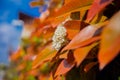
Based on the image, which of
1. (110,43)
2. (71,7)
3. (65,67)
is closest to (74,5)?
(71,7)

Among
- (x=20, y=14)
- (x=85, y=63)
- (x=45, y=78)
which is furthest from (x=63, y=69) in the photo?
(x=20, y=14)

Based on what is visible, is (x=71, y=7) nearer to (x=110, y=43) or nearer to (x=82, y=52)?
(x=82, y=52)

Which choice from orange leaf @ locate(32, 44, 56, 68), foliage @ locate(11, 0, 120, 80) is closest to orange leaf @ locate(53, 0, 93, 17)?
foliage @ locate(11, 0, 120, 80)

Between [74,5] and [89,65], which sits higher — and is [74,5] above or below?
above

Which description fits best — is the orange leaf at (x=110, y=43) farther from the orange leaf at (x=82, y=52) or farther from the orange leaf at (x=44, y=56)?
the orange leaf at (x=44, y=56)

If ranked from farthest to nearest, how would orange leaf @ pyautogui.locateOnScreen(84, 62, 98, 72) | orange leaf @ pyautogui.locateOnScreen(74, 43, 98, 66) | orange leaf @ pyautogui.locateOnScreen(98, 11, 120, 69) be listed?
orange leaf @ pyautogui.locateOnScreen(84, 62, 98, 72) < orange leaf @ pyautogui.locateOnScreen(74, 43, 98, 66) < orange leaf @ pyautogui.locateOnScreen(98, 11, 120, 69)

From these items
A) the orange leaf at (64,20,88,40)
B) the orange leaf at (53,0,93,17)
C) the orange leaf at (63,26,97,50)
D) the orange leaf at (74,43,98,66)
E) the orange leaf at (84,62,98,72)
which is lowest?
the orange leaf at (84,62,98,72)

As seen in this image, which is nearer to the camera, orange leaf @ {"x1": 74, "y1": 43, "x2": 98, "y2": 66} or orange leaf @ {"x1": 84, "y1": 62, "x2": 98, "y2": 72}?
orange leaf @ {"x1": 74, "y1": 43, "x2": 98, "y2": 66}

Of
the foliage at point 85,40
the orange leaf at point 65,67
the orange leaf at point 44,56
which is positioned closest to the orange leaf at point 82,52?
the foliage at point 85,40

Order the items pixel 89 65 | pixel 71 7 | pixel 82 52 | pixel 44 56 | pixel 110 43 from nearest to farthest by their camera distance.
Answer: pixel 110 43, pixel 82 52, pixel 89 65, pixel 71 7, pixel 44 56

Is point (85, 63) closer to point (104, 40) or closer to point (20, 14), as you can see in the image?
point (104, 40)

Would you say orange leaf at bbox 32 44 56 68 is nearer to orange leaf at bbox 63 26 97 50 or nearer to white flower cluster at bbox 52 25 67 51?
white flower cluster at bbox 52 25 67 51
